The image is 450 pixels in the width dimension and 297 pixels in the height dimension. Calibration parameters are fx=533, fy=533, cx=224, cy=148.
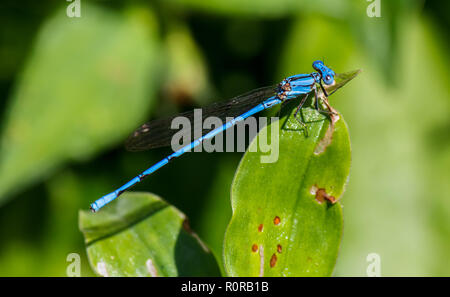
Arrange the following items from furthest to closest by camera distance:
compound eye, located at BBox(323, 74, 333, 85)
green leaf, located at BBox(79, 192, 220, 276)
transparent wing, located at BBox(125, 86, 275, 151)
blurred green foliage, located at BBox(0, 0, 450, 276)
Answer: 1. blurred green foliage, located at BBox(0, 0, 450, 276)
2. transparent wing, located at BBox(125, 86, 275, 151)
3. compound eye, located at BBox(323, 74, 333, 85)
4. green leaf, located at BBox(79, 192, 220, 276)

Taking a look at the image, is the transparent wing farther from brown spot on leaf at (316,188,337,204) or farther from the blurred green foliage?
brown spot on leaf at (316,188,337,204)

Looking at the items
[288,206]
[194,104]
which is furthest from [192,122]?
[288,206]

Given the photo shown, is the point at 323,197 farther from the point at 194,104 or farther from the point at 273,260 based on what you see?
Result: the point at 194,104

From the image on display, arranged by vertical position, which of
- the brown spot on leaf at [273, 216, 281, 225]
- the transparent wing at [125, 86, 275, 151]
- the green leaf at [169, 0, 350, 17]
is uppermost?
the green leaf at [169, 0, 350, 17]

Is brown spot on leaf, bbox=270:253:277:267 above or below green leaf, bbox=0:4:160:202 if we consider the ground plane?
below

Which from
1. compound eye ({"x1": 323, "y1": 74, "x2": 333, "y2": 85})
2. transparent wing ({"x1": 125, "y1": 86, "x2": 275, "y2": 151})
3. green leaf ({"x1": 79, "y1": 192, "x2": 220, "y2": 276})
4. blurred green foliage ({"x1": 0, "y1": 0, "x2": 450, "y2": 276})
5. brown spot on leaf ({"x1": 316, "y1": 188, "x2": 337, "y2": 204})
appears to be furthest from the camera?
blurred green foliage ({"x1": 0, "y1": 0, "x2": 450, "y2": 276})

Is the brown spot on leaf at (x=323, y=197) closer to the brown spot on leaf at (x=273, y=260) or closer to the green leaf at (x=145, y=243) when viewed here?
the brown spot on leaf at (x=273, y=260)

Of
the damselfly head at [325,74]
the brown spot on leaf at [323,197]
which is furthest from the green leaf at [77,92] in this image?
the brown spot on leaf at [323,197]

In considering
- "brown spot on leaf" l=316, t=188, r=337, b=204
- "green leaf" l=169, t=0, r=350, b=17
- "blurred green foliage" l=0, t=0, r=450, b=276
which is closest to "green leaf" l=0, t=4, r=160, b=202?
"blurred green foliage" l=0, t=0, r=450, b=276
